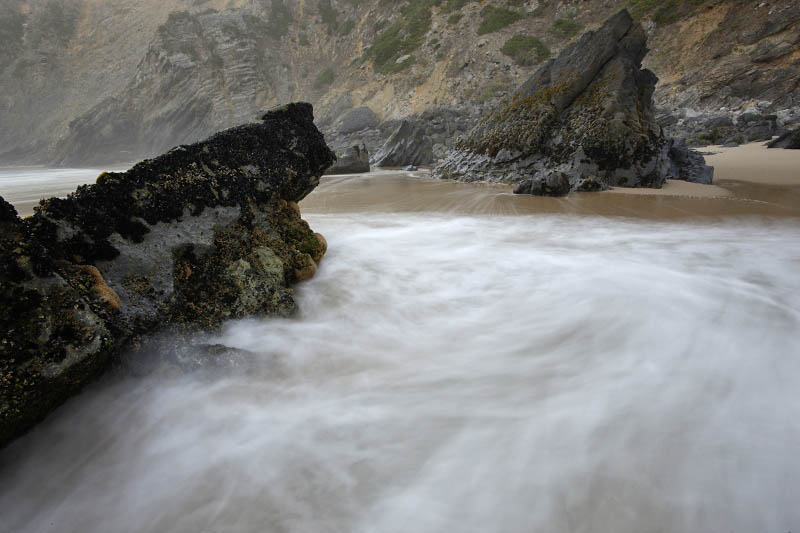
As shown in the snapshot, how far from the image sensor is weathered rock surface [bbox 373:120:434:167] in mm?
13594

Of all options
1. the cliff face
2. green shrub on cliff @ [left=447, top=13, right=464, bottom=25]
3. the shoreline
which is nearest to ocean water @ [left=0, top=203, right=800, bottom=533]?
the shoreline

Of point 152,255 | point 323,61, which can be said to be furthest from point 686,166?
point 323,61

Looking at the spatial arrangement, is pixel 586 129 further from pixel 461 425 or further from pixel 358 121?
pixel 358 121

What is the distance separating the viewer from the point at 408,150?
13641 mm

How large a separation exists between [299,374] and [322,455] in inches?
21.3

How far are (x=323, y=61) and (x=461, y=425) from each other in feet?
132

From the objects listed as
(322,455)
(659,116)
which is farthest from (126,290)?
(659,116)

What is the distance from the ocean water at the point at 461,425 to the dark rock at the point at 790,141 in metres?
9.34

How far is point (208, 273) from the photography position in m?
2.15

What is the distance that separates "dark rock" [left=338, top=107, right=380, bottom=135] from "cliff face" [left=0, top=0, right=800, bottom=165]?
52 cm

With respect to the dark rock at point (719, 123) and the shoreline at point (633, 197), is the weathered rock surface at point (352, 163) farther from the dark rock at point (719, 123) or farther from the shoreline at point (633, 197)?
the dark rock at point (719, 123)

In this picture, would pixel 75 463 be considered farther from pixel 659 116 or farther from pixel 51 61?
pixel 51 61

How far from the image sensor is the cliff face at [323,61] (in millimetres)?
16562

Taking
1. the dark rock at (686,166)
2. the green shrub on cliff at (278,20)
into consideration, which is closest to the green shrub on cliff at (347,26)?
the green shrub on cliff at (278,20)
